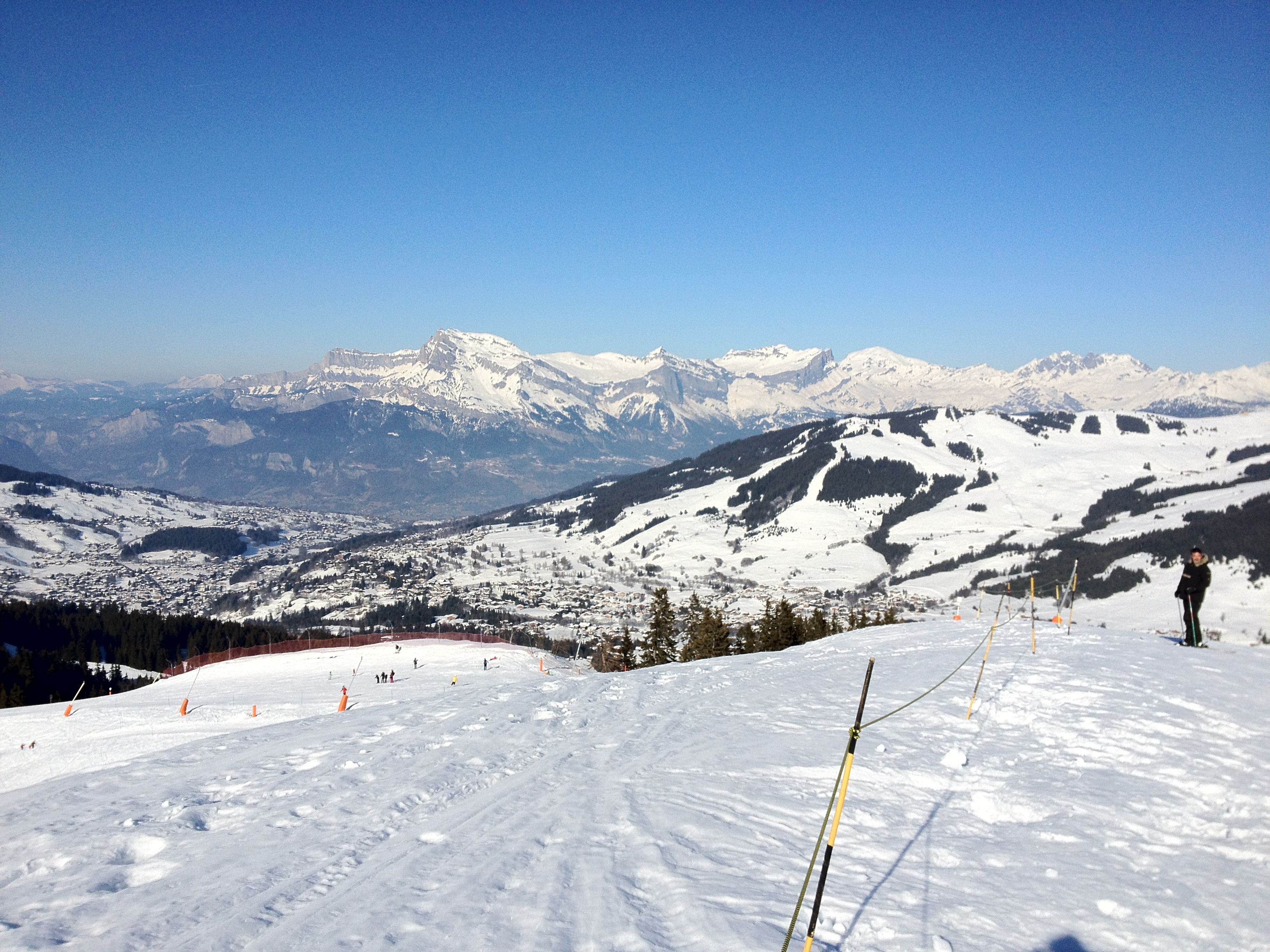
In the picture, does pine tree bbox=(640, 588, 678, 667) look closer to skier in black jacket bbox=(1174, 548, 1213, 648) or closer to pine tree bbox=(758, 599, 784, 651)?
pine tree bbox=(758, 599, 784, 651)

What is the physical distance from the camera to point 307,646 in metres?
60.2

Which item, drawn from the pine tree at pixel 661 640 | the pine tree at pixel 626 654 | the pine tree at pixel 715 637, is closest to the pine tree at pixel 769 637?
the pine tree at pixel 715 637

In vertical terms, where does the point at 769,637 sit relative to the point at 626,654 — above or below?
above

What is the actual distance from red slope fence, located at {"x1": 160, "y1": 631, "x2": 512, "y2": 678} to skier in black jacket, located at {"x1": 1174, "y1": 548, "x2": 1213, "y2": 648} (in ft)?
152

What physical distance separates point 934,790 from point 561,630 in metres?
129

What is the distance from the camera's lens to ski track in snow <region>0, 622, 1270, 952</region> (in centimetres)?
661

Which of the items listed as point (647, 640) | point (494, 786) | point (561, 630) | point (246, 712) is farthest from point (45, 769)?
point (561, 630)

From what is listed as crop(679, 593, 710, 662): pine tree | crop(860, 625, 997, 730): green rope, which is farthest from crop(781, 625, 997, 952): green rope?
crop(679, 593, 710, 662): pine tree

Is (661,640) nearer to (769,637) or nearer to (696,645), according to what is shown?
(696,645)

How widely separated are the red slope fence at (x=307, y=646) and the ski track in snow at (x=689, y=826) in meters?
42.4

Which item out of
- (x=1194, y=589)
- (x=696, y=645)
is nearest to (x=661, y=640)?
(x=696, y=645)

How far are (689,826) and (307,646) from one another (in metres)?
60.3

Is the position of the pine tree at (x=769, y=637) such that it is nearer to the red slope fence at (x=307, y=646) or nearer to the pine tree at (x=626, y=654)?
the pine tree at (x=626, y=654)

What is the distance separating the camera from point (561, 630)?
443 ft
